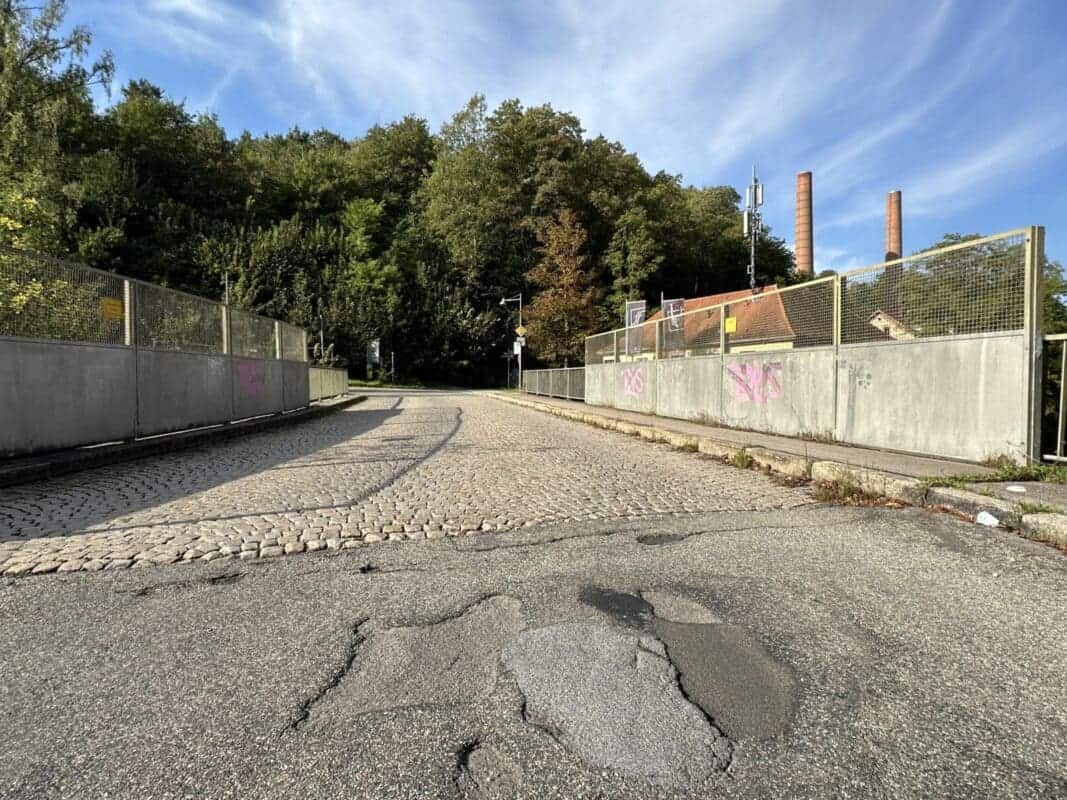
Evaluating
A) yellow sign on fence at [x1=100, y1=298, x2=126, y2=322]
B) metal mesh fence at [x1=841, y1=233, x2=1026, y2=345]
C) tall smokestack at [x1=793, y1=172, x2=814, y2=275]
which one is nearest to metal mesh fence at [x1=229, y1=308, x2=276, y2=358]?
yellow sign on fence at [x1=100, y1=298, x2=126, y2=322]

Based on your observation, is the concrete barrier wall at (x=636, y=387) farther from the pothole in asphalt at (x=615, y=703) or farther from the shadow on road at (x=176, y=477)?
the pothole in asphalt at (x=615, y=703)

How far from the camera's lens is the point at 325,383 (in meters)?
26.2

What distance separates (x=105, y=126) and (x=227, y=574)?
66.6 m

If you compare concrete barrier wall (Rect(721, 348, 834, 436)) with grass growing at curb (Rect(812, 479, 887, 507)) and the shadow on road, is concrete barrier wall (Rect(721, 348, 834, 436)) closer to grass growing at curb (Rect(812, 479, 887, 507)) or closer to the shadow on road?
grass growing at curb (Rect(812, 479, 887, 507))

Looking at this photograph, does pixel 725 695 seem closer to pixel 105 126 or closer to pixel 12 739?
pixel 12 739

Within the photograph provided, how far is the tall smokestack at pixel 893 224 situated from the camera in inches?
2190

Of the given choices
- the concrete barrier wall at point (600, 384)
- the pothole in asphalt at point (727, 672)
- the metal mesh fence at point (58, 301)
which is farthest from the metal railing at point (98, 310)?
the concrete barrier wall at point (600, 384)

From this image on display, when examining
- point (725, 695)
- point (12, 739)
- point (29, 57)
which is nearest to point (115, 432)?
point (12, 739)

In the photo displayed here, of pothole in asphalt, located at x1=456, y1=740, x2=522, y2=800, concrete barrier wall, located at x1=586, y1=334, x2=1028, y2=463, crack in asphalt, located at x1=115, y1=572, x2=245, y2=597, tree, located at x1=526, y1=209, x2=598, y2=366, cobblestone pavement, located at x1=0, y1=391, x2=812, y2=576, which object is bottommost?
pothole in asphalt, located at x1=456, y1=740, x2=522, y2=800

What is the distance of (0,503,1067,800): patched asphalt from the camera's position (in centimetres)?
192

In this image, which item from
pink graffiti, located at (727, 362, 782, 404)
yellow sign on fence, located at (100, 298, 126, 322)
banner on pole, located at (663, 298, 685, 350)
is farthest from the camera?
banner on pole, located at (663, 298, 685, 350)

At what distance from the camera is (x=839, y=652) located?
2.71 meters

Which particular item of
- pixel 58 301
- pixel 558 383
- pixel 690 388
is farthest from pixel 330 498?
pixel 558 383

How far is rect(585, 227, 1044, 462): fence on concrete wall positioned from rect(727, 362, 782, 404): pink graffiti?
0.02 metres
